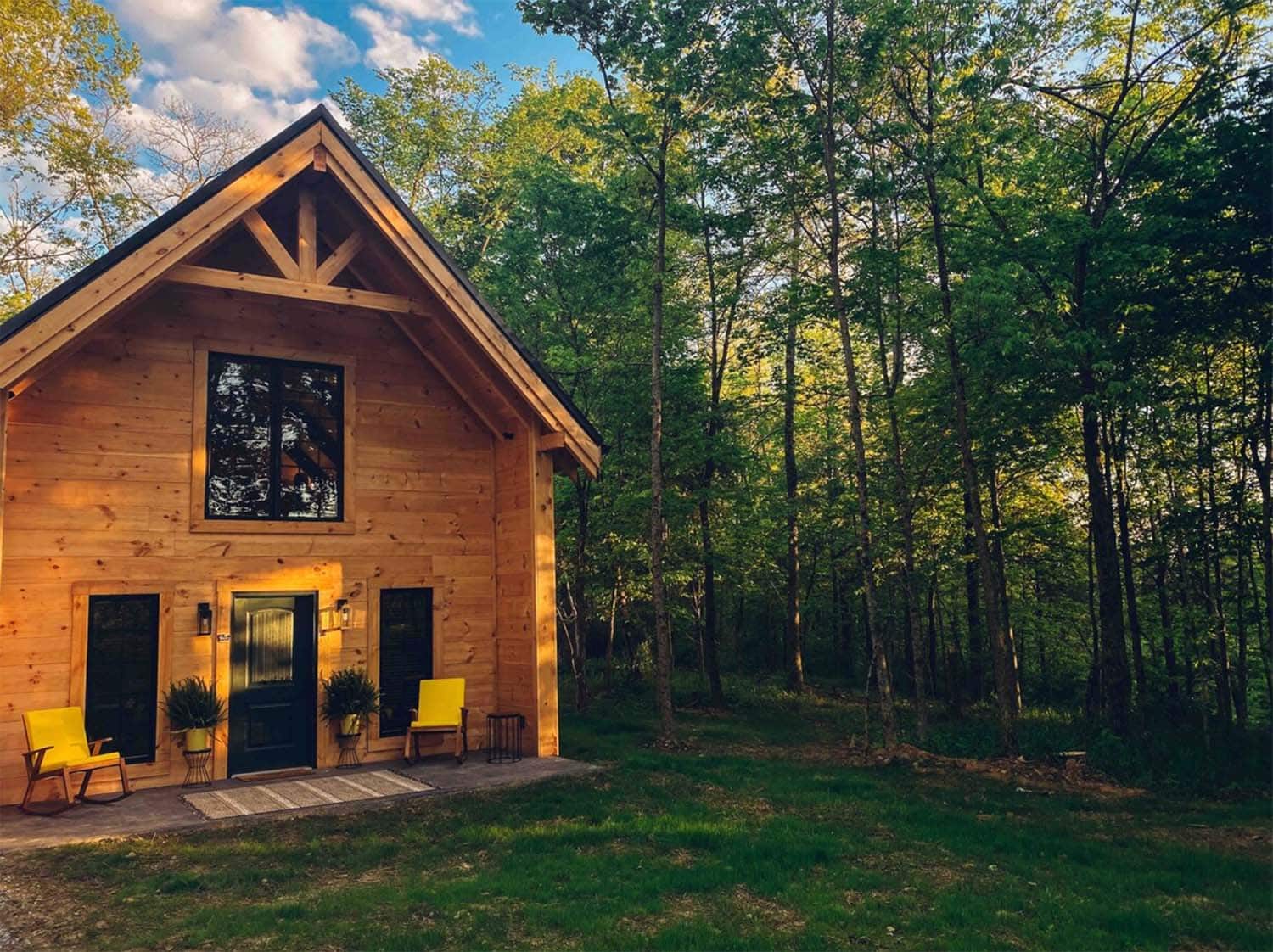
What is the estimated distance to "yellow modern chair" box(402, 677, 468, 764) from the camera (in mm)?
10039

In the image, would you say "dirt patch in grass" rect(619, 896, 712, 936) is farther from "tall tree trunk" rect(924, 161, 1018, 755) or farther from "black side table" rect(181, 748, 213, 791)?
"tall tree trunk" rect(924, 161, 1018, 755)

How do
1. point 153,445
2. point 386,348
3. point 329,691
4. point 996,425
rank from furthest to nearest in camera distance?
1. point 996,425
2. point 386,348
3. point 329,691
4. point 153,445

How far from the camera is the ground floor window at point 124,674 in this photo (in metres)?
8.60

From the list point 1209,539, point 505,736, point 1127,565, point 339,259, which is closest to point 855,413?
point 1209,539

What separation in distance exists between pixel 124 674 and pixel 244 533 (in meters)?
1.89

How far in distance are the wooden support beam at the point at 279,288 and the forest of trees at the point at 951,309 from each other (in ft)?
14.3

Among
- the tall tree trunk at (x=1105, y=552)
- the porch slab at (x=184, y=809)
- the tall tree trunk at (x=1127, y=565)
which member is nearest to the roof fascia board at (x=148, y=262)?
the porch slab at (x=184, y=809)

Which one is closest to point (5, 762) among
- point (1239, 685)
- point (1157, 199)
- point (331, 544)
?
point (331, 544)

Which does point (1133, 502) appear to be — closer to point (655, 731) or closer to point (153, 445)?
point (655, 731)

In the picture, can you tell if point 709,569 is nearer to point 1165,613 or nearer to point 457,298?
point 1165,613

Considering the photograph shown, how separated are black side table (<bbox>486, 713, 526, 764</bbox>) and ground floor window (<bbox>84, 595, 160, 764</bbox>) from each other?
375cm

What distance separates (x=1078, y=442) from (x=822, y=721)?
694cm

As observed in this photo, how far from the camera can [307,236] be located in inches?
361

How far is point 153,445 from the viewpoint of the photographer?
9164mm
